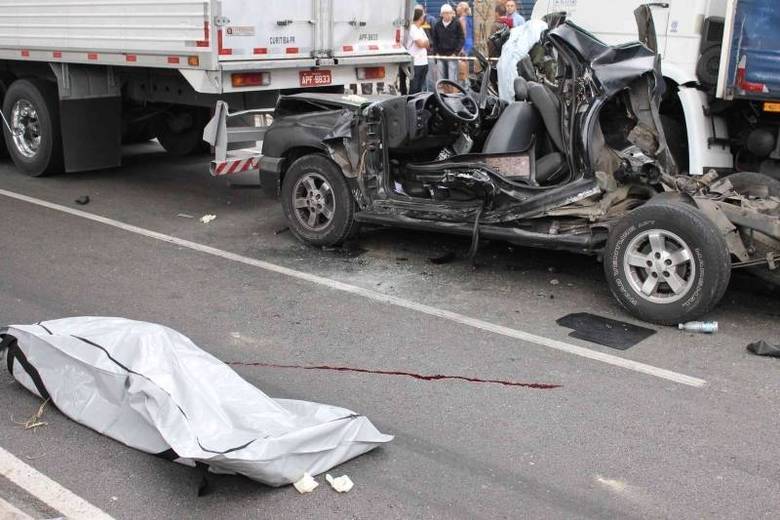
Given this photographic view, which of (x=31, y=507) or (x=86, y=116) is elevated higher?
(x=86, y=116)

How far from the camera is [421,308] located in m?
6.09

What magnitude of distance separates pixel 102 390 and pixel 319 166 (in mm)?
3585

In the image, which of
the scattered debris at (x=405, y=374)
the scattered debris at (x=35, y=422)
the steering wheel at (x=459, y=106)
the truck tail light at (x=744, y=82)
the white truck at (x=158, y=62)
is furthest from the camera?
the white truck at (x=158, y=62)

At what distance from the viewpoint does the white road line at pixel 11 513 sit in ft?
11.2

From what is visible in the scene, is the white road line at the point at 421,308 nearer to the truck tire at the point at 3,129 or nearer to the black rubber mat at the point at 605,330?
the black rubber mat at the point at 605,330

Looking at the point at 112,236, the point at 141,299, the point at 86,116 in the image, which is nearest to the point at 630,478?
the point at 141,299

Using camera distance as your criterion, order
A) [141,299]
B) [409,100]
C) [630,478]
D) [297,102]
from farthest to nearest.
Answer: [297,102] → [409,100] → [141,299] → [630,478]

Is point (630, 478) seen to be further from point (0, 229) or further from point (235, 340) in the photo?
point (0, 229)

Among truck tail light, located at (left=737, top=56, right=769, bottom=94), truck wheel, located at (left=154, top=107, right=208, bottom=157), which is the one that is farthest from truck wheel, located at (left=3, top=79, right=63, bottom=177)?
truck tail light, located at (left=737, top=56, right=769, bottom=94)

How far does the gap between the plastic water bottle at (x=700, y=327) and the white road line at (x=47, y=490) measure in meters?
3.71

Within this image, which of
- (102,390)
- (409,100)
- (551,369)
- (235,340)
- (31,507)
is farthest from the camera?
(409,100)

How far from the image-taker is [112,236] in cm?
804

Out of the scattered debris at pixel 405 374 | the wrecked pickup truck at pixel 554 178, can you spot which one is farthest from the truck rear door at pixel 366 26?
the scattered debris at pixel 405 374

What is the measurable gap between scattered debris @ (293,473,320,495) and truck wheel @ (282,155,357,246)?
3745 millimetres
